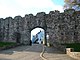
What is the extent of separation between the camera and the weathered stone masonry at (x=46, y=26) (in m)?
57.4

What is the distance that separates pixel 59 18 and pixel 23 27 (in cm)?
938

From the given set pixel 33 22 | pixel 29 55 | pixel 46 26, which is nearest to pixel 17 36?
pixel 33 22

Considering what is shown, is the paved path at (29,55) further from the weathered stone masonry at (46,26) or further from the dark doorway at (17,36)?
the dark doorway at (17,36)

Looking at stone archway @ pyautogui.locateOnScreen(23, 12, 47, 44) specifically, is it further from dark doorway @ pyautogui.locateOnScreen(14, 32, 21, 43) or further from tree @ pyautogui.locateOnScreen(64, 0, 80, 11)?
tree @ pyautogui.locateOnScreen(64, 0, 80, 11)

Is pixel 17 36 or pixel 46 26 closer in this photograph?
pixel 46 26

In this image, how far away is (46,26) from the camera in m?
59.6

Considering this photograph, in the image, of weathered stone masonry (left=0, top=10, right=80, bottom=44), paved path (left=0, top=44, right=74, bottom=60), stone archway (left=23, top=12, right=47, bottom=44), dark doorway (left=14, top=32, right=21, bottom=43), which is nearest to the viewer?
paved path (left=0, top=44, right=74, bottom=60)

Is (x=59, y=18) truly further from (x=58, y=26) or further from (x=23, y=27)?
(x=23, y=27)

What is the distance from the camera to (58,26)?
192 feet

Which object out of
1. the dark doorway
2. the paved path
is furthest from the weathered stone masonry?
the paved path

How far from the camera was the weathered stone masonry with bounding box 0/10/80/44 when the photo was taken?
57438 mm

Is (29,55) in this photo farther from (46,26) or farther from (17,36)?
(17,36)

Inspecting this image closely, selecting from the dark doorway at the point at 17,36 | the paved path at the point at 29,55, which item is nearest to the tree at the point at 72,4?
the paved path at the point at 29,55

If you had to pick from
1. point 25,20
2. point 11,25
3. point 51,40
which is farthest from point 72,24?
point 11,25
